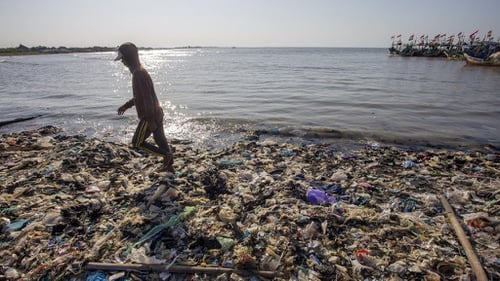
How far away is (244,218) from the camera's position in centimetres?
376

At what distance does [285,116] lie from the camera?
35.4 feet

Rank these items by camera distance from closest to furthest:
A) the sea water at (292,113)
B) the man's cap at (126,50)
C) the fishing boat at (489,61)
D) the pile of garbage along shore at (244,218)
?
the pile of garbage along shore at (244,218) → the man's cap at (126,50) → the sea water at (292,113) → the fishing boat at (489,61)

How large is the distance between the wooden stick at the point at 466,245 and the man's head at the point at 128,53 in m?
4.94

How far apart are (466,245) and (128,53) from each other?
5069 mm

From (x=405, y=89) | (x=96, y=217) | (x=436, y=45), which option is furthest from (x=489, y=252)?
(x=436, y=45)

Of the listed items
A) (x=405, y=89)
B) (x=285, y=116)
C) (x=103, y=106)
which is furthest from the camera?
(x=405, y=89)

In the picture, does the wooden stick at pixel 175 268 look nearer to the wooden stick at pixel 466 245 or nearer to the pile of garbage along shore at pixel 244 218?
the pile of garbage along shore at pixel 244 218

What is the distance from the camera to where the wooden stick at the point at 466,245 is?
2690 millimetres

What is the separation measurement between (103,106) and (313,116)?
384 inches

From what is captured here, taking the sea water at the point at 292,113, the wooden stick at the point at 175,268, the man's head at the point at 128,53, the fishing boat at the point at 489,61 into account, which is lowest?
the wooden stick at the point at 175,268

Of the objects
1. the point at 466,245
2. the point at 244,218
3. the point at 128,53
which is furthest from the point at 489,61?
the point at 128,53

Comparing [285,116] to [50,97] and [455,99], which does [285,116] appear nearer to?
[455,99]

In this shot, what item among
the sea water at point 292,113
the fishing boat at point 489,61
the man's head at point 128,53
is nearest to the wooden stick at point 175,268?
the man's head at point 128,53

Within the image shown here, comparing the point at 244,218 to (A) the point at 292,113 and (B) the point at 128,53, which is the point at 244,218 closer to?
(B) the point at 128,53
